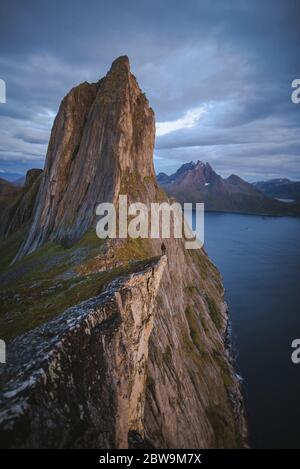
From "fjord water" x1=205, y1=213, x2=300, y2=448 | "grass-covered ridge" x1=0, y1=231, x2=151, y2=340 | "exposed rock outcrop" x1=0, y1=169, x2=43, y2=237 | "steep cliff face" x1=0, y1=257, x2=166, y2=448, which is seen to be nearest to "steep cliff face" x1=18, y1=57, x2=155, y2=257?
"grass-covered ridge" x1=0, y1=231, x2=151, y2=340

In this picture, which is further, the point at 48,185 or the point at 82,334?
the point at 48,185

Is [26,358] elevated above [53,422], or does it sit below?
above

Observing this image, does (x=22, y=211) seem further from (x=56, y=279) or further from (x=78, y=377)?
(x=78, y=377)

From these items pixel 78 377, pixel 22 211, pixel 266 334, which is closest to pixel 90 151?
pixel 22 211
